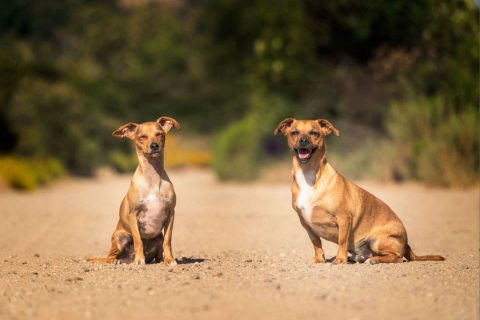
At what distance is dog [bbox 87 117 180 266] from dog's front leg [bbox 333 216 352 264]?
168 centimetres

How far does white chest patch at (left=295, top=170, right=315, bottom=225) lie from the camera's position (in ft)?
18.5

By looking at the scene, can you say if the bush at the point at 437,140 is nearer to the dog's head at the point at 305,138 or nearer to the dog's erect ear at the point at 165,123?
the dog's head at the point at 305,138

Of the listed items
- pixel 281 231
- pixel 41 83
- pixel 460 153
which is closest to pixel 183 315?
pixel 281 231

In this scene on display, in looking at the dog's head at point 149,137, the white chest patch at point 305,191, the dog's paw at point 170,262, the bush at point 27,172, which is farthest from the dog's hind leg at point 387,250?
the bush at point 27,172

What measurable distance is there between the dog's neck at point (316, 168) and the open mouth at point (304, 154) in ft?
0.24

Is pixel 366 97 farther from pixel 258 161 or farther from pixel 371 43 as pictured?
pixel 258 161

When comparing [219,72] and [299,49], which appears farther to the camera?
[219,72]

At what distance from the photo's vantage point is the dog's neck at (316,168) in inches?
227

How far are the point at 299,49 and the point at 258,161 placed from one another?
14.3 ft

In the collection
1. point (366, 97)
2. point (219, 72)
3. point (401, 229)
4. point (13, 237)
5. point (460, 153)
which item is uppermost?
point (219, 72)

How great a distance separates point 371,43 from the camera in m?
20.8

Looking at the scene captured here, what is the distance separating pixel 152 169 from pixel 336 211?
1.95 metres

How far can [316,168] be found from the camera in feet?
18.9

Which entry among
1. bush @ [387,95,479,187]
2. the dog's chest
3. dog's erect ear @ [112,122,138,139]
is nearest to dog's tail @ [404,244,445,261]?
the dog's chest
